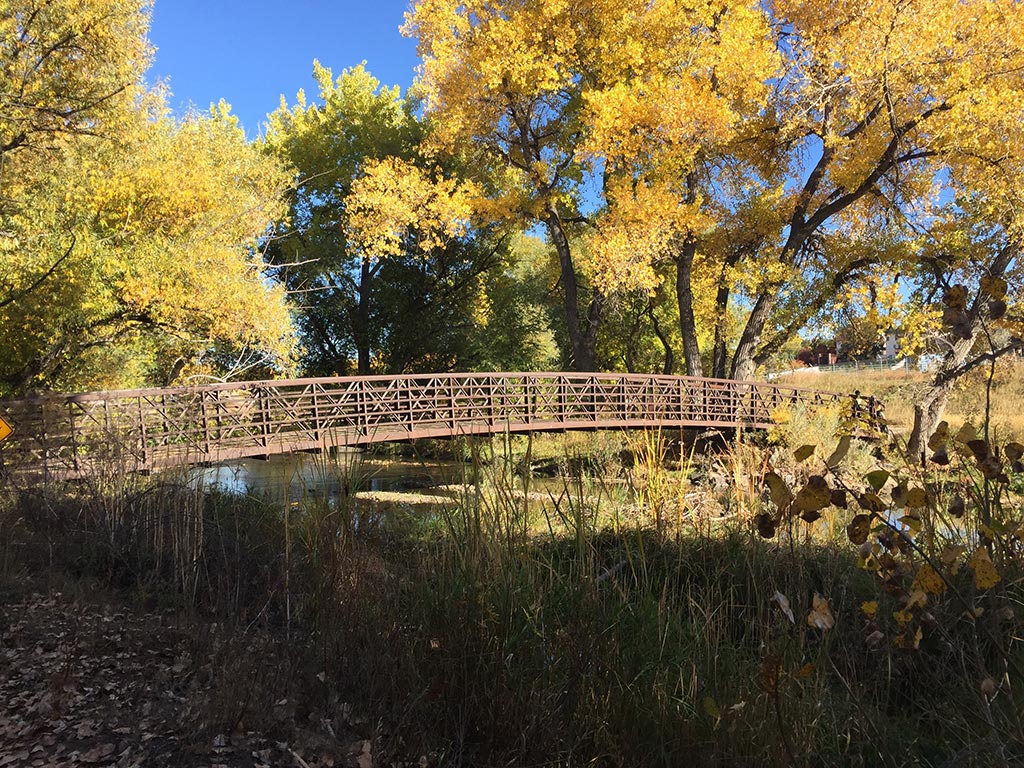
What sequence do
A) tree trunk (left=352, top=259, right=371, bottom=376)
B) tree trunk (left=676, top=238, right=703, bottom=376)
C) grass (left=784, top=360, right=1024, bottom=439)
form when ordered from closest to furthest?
1. grass (left=784, top=360, right=1024, bottom=439)
2. tree trunk (left=676, top=238, right=703, bottom=376)
3. tree trunk (left=352, top=259, right=371, bottom=376)

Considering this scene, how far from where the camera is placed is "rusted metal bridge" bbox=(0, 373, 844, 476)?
614cm

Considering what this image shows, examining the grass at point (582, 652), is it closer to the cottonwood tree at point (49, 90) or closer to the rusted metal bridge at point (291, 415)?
the rusted metal bridge at point (291, 415)

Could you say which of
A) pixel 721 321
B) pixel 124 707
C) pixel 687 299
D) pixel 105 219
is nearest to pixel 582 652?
pixel 124 707

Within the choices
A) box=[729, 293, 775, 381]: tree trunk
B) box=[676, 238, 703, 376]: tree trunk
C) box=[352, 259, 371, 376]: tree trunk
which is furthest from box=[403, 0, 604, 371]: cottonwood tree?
box=[352, 259, 371, 376]: tree trunk

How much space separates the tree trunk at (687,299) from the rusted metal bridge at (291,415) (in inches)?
28.6

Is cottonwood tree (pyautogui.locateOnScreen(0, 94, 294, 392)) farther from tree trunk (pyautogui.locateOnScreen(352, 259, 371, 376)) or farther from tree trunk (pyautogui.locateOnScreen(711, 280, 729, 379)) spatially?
tree trunk (pyautogui.locateOnScreen(711, 280, 729, 379))

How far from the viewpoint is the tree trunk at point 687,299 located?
16.2 metres

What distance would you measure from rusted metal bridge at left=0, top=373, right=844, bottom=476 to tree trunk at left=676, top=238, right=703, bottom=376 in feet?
2.38

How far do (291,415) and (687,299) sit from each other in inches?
400

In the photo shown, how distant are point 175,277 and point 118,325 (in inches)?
59.0

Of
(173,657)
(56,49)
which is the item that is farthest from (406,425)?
(173,657)

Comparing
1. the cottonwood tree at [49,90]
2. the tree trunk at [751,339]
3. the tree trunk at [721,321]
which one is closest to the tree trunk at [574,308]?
the tree trunk at [721,321]

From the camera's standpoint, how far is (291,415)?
11711 millimetres

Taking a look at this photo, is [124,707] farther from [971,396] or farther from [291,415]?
[971,396]
